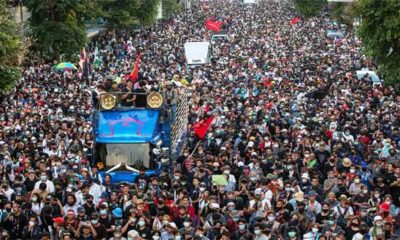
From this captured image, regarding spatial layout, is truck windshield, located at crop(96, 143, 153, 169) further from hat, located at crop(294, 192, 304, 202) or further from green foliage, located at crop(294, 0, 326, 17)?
green foliage, located at crop(294, 0, 326, 17)

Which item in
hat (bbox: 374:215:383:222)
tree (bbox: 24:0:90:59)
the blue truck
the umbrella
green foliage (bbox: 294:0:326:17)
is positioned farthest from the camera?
green foliage (bbox: 294:0:326:17)

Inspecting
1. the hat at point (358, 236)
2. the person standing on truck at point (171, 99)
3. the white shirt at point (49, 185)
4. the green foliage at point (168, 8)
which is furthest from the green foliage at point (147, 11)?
the hat at point (358, 236)

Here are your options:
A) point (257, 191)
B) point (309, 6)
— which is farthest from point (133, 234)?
point (309, 6)

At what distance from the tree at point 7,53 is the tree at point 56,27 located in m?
12.6

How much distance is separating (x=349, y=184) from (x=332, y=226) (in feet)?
10.8

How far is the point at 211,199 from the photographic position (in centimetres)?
1570

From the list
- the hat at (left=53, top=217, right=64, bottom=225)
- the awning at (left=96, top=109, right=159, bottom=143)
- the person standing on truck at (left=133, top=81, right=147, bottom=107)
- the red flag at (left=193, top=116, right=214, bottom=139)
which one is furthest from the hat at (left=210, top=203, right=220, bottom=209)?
the red flag at (left=193, top=116, right=214, bottom=139)

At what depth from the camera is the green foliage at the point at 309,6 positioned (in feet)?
261

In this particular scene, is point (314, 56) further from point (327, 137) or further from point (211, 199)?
point (211, 199)

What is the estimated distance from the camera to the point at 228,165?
62.4ft

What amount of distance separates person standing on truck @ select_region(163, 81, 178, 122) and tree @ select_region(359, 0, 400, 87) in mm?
8921

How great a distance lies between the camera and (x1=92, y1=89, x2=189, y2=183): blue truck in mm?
19250

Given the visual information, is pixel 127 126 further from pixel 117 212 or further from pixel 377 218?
pixel 377 218

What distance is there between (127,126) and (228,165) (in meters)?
2.60
